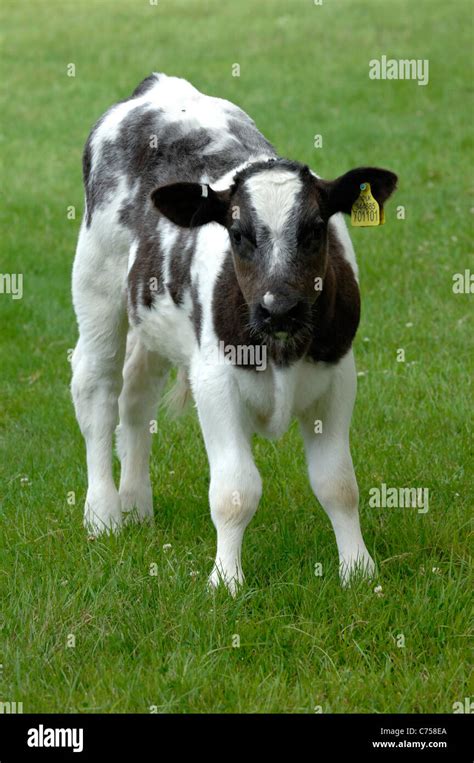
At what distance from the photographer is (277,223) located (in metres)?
5.64

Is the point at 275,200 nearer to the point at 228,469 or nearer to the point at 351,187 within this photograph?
the point at 351,187

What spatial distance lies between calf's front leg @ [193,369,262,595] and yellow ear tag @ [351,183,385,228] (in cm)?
97

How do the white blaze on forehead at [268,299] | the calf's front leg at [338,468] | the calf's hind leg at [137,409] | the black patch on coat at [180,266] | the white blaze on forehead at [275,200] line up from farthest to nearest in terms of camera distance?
1. the calf's hind leg at [137,409]
2. the black patch on coat at [180,266]
3. the calf's front leg at [338,468]
4. the white blaze on forehead at [275,200]
5. the white blaze on forehead at [268,299]

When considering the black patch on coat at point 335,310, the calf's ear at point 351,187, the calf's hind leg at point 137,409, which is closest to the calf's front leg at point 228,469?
the black patch on coat at point 335,310

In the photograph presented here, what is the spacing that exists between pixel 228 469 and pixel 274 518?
1076 mm

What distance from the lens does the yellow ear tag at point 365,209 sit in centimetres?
599

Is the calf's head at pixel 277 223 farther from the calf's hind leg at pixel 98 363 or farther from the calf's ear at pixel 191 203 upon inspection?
the calf's hind leg at pixel 98 363

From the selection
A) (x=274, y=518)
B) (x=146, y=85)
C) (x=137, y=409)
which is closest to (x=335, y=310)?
(x=274, y=518)

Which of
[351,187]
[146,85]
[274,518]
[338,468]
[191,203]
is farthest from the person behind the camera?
[146,85]

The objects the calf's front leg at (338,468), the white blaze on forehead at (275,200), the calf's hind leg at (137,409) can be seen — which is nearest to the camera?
the white blaze on forehead at (275,200)

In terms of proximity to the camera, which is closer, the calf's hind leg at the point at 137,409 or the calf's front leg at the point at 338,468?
the calf's front leg at the point at 338,468

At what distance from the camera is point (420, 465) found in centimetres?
763
